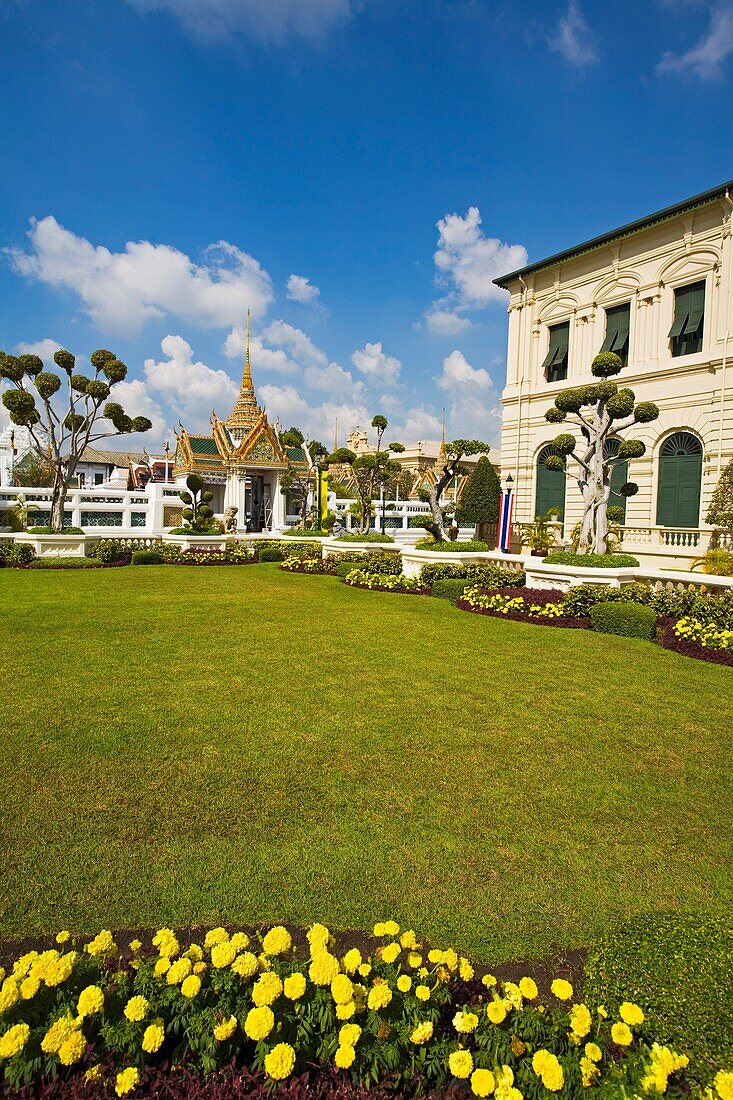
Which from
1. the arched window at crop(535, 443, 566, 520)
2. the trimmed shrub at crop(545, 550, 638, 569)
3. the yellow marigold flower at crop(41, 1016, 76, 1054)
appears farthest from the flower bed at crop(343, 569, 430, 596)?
the yellow marigold flower at crop(41, 1016, 76, 1054)

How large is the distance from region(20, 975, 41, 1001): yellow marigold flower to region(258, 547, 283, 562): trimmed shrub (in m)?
22.8

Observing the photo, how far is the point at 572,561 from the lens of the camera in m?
12.9

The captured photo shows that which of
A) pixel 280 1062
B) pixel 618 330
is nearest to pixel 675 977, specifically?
pixel 280 1062

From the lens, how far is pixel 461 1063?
6.84 feet

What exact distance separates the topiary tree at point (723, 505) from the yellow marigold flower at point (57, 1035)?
19.9m

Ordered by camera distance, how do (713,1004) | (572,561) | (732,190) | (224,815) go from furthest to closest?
(732,190), (572,561), (224,815), (713,1004)

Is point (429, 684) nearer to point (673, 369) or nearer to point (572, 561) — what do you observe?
point (572, 561)

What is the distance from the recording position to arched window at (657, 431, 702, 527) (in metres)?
20.8

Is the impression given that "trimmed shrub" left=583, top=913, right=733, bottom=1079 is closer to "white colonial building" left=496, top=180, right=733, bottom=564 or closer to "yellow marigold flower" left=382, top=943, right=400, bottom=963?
"yellow marigold flower" left=382, top=943, right=400, bottom=963

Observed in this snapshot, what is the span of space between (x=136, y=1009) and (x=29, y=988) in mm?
404

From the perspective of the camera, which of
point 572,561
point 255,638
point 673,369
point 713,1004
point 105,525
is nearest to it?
point 713,1004

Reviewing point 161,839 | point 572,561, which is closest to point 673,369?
point 572,561

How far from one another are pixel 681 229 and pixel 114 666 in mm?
24497

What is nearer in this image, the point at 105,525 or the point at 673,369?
the point at 673,369
